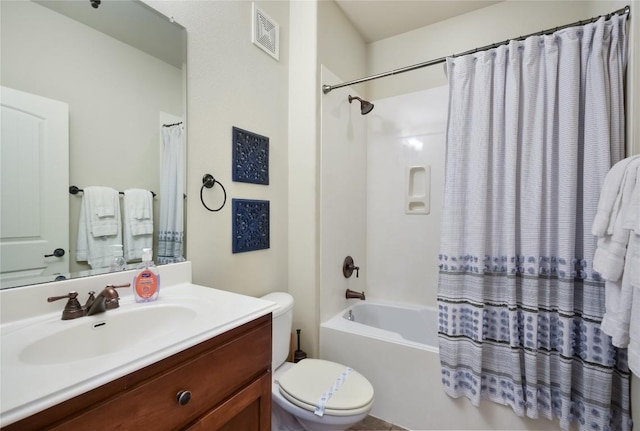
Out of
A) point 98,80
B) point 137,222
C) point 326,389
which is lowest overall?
point 326,389

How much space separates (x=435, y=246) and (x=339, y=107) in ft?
4.25

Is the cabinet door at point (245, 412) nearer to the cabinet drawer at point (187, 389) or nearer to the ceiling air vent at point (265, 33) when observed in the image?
the cabinet drawer at point (187, 389)

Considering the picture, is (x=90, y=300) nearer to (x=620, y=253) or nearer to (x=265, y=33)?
(x=265, y=33)

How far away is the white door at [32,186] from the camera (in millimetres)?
799

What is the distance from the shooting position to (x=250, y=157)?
5.13 ft

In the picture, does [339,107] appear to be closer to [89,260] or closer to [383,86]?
[383,86]

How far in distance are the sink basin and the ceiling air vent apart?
146 cm

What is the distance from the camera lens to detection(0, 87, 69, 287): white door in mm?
799

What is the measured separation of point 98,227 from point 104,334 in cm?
37

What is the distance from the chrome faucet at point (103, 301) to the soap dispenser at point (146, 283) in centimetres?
6

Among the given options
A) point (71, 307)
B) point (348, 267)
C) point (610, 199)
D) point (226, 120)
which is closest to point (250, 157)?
point (226, 120)

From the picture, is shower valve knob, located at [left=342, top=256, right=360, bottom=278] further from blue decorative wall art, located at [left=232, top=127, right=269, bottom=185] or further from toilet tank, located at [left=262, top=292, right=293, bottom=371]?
blue decorative wall art, located at [left=232, top=127, right=269, bottom=185]

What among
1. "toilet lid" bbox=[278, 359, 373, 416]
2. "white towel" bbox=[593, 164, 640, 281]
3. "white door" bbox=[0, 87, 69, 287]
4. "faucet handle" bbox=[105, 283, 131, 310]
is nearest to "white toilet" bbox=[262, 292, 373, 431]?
"toilet lid" bbox=[278, 359, 373, 416]

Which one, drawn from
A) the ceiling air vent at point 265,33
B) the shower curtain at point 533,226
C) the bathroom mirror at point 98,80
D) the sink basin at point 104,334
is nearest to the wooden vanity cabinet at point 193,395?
the sink basin at point 104,334
